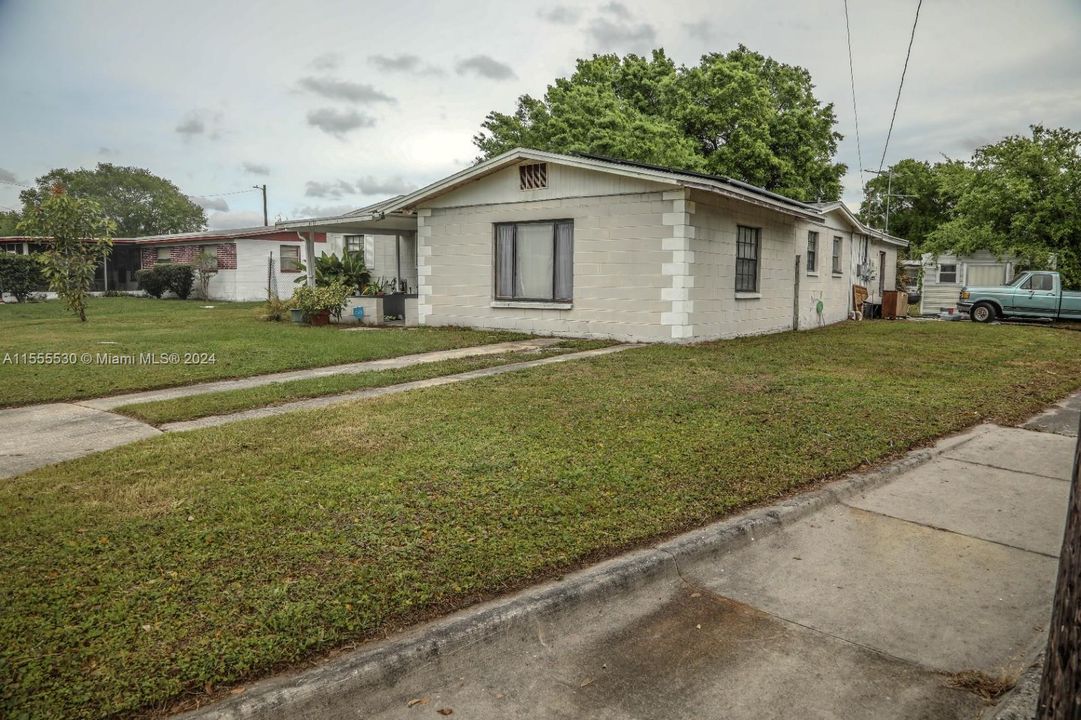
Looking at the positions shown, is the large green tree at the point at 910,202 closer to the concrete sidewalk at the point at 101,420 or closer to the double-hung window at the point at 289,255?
the double-hung window at the point at 289,255

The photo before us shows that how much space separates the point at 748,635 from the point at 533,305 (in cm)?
1178

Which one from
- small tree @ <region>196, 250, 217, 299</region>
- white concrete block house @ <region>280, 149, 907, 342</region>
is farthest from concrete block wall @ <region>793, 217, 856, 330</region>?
small tree @ <region>196, 250, 217, 299</region>

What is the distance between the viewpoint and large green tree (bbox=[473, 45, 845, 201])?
3039 cm

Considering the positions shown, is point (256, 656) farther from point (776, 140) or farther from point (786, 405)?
point (776, 140)

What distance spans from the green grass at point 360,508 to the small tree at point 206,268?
92.4 ft

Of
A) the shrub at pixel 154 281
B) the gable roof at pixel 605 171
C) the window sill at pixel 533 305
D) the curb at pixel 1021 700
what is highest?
the gable roof at pixel 605 171

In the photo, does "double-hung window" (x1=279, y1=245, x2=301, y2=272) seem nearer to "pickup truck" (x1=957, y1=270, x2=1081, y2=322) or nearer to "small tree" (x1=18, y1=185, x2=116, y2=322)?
"small tree" (x1=18, y1=185, x2=116, y2=322)

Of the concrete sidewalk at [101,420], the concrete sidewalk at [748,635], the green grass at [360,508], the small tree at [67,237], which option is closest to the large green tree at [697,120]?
the small tree at [67,237]

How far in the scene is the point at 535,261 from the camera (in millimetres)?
14773

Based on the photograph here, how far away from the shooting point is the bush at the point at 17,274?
27562 mm

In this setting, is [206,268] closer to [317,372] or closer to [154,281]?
[154,281]

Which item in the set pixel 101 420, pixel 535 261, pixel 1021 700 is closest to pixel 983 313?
pixel 535 261

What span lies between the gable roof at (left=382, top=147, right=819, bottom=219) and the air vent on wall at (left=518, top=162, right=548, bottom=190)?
0.72ft

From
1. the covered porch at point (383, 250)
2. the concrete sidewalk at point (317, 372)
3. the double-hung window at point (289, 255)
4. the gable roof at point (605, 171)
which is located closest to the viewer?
the concrete sidewalk at point (317, 372)
